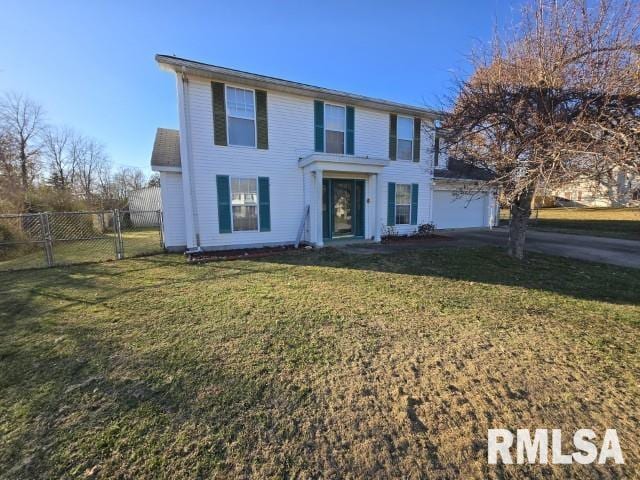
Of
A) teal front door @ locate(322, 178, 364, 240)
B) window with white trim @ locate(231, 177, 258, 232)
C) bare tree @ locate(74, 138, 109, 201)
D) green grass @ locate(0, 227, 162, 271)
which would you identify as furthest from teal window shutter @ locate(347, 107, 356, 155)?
bare tree @ locate(74, 138, 109, 201)

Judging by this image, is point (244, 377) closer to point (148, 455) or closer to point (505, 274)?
point (148, 455)

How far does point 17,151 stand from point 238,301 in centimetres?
2504

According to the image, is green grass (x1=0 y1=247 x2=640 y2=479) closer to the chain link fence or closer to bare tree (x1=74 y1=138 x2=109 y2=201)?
the chain link fence

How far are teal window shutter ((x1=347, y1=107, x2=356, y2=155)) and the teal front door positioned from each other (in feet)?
4.10

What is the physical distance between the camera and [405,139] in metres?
11.9

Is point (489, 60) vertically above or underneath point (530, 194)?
above

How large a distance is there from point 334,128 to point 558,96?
6.54 m

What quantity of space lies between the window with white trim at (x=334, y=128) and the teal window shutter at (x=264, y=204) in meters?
2.67

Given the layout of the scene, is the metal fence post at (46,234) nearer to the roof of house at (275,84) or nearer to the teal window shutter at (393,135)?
the roof of house at (275,84)

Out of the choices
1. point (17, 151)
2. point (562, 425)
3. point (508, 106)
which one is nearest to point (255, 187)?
point (508, 106)

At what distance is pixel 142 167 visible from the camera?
36.8 meters

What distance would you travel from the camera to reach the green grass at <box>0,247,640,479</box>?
185cm

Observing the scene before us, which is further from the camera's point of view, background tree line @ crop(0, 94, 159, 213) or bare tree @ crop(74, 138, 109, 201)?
bare tree @ crop(74, 138, 109, 201)

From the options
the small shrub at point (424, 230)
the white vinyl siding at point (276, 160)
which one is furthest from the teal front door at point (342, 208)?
the small shrub at point (424, 230)
